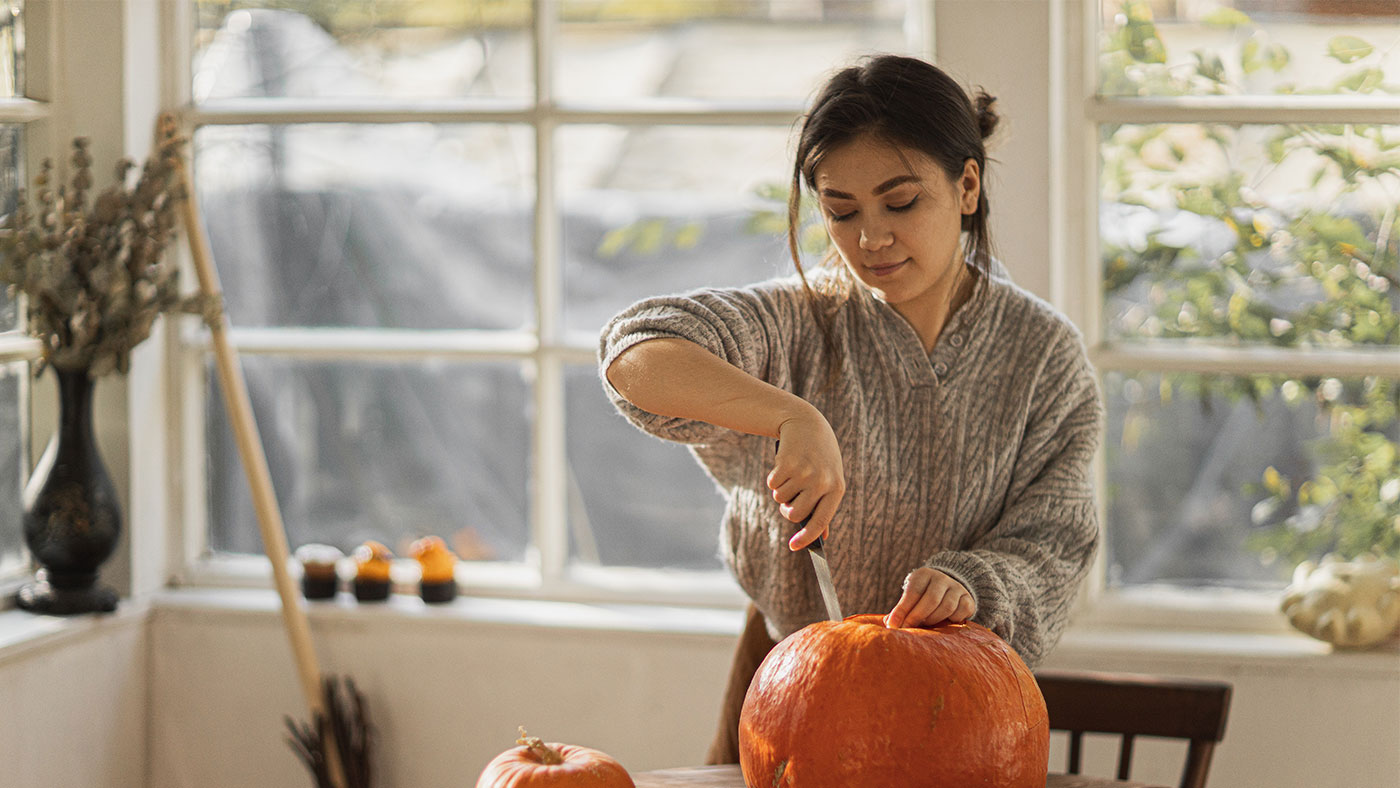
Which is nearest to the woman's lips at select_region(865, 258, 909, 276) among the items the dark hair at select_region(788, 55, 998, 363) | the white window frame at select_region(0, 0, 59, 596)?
the dark hair at select_region(788, 55, 998, 363)

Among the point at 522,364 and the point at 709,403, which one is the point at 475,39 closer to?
the point at 522,364

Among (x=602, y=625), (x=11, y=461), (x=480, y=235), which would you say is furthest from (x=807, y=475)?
(x=11, y=461)

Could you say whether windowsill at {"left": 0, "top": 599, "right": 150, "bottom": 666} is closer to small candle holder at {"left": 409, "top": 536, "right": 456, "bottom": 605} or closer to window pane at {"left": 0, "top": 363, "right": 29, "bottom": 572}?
window pane at {"left": 0, "top": 363, "right": 29, "bottom": 572}

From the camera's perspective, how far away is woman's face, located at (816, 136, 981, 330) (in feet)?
3.65

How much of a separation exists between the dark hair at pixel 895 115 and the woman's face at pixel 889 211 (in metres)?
0.01

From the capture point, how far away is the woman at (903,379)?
110 cm

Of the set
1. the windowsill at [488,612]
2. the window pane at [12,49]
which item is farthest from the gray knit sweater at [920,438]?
the window pane at [12,49]

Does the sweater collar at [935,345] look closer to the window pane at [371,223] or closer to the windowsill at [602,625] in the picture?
the windowsill at [602,625]

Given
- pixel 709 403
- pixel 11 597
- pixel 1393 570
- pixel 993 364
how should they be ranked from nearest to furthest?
1. pixel 709 403
2. pixel 993 364
3. pixel 1393 570
4. pixel 11 597

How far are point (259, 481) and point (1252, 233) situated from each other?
1595mm

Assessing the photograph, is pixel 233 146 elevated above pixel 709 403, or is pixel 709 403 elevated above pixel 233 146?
pixel 233 146

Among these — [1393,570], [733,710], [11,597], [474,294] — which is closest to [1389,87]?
[1393,570]

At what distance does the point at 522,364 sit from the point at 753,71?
2.04ft

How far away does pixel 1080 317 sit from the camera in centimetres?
184
